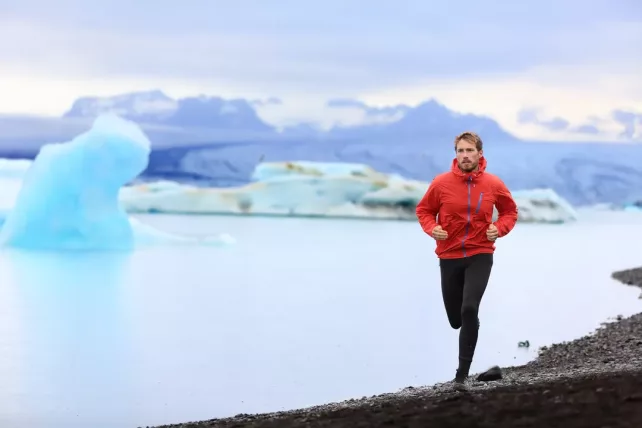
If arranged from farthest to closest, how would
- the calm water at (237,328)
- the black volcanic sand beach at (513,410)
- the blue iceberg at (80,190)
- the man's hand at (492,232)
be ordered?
1. the blue iceberg at (80,190)
2. the calm water at (237,328)
3. the man's hand at (492,232)
4. the black volcanic sand beach at (513,410)

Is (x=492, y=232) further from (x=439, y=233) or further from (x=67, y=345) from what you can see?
(x=67, y=345)

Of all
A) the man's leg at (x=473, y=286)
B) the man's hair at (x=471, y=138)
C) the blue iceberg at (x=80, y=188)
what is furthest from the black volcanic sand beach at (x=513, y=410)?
the blue iceberg at (x=80, y=188)

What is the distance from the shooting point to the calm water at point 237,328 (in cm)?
805

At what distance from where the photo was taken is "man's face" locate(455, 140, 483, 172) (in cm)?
581

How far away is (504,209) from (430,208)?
0.49 metres

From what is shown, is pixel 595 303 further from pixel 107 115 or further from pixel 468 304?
pixel 107 115

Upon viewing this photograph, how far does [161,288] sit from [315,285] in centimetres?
334

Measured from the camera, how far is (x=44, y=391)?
8164 mm

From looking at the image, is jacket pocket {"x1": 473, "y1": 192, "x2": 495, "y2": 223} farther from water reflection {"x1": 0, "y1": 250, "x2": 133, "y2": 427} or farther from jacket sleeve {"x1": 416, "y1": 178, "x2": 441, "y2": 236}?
water reflection {"x1": 0, "y1": 250, "x2": 133, "y2": 427}

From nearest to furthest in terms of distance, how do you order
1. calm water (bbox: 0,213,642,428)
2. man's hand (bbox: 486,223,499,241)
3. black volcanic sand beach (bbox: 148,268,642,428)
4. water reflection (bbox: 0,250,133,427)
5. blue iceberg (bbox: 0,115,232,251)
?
black volcanic sand beach (bbox: 148,268,642,428)
man's hand (bbox: 486,223,499,241)
water reflection (bbox: 0,250,133,427)
calm water (bbox: 0,213,642,428)
blue iceberg (bbox: 0,115,232,251)

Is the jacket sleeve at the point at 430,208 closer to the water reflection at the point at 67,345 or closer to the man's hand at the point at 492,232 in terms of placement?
the man's hand at the point at 492,232

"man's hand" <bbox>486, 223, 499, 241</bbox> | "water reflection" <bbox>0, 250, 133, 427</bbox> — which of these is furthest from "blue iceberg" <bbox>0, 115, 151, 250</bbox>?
"man's hand" <bbox>486, 223, 499, 241</bbox>

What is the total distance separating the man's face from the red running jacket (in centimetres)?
4

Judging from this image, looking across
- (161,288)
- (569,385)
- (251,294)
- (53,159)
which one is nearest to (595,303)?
(251,294)
